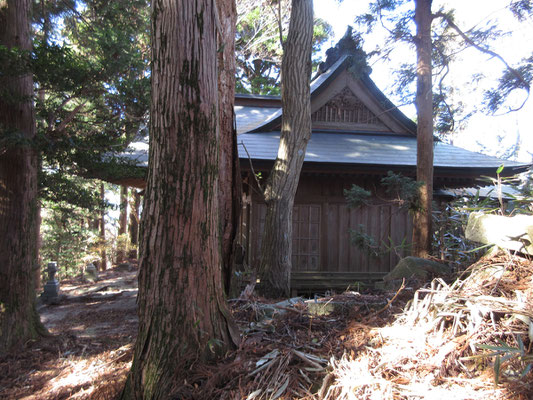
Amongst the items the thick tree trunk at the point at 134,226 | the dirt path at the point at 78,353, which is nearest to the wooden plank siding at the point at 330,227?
the dirt path at the point at 78,353

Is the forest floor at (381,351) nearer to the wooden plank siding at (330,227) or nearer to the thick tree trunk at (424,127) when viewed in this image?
the thick tree trunk at (424,127)

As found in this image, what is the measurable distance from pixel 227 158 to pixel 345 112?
7728 millimetres

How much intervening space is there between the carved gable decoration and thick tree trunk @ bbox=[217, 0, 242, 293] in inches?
266

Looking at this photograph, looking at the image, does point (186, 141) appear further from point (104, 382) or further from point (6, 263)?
point (6, 263)

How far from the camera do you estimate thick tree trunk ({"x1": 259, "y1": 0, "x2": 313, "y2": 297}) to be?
687 cm

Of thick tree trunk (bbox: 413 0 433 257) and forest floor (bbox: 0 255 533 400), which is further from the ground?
thick tree trunk (bbox: 413 0 433 257)

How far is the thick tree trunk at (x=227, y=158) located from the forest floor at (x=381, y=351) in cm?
71

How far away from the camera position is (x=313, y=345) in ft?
7.57

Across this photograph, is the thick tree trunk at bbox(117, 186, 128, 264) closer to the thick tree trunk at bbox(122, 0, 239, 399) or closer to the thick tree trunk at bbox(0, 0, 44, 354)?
the thick tree trunk at bbox(0, 0, 44, 354)

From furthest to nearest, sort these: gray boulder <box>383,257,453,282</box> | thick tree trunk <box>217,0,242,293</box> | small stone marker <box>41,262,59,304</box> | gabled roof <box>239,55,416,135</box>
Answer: gabled roof <box>239,55,416,135</box>, small stone marker <box>41,262,59,304</box>, gray boulder <box>383,257,453,282</box>, thick tree trunk <box>217,0,242,293</box>

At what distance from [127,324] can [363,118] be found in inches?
328

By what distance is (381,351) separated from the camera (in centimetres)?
201

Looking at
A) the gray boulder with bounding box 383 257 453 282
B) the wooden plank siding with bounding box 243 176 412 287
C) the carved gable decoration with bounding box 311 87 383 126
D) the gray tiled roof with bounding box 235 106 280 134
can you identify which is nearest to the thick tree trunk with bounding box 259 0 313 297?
the wooden plank siding with bounding box 243 176 412 287

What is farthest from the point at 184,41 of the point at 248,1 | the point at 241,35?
the point at 241,35
